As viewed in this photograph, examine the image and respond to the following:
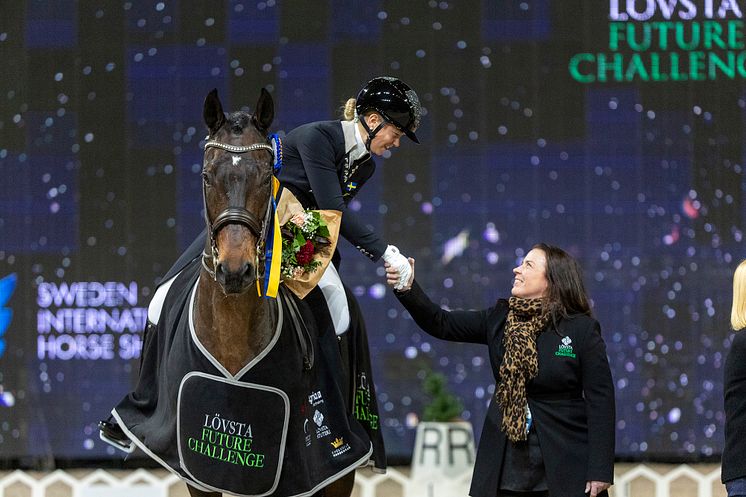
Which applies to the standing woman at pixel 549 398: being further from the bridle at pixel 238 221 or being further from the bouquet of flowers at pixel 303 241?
the bridle at pixel 238 221

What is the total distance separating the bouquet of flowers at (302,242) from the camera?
3.46m

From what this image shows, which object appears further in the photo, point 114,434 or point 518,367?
point 114,434

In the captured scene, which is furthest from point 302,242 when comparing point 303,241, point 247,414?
point 247,414

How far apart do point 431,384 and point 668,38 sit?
2.32 meters

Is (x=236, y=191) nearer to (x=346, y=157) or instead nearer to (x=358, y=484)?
(x=346, y=157)

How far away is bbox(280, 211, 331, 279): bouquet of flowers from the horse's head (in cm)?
39

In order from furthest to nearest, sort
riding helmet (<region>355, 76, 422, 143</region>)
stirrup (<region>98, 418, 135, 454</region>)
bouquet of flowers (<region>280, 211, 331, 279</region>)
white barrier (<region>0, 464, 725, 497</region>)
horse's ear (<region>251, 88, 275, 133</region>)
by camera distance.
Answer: white barrier (<region>0, 464, 725, 497</region>), riding helmet (<region>355, 76, 422, 143</region>), stirrup (<region>98, 418, 135, 454</region>), bouquet of flowers (<region>280, 211, 331, 279</region>), horse's ear (<region>251, 88, 275, 133</region>)

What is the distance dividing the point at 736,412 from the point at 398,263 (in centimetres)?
121

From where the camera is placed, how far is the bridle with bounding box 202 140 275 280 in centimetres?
290

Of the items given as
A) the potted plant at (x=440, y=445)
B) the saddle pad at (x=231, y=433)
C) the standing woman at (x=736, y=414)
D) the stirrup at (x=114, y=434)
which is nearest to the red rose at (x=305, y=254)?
the saddle pad at (x=231, y=433)

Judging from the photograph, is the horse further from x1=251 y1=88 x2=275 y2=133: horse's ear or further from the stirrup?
the stirrup

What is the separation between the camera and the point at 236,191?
2.96 meters

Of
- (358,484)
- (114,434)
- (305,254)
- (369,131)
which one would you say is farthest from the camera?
(358,484)

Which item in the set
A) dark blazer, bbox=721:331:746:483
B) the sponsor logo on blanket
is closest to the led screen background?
dark blazer, bbox=721:331:746:483
